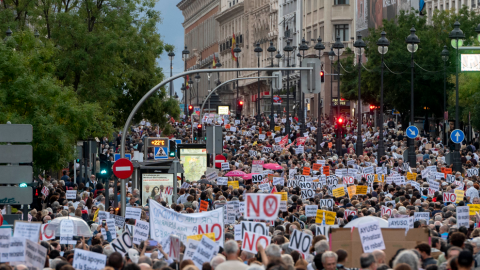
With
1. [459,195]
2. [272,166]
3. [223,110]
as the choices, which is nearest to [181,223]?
[459,195]

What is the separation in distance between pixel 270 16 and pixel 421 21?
5393 centimetres

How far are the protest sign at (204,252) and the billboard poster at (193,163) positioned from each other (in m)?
23.4

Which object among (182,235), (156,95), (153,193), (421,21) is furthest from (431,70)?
(182,235)

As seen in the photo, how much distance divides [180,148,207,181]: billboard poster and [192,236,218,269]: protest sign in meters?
23.4

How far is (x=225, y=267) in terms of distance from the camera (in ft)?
30.8

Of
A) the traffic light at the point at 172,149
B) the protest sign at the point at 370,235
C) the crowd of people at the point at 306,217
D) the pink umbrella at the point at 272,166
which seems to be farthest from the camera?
the traffic light at the point at 172,149

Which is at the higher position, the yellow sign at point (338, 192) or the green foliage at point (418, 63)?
the green foliage at point (418, 63)

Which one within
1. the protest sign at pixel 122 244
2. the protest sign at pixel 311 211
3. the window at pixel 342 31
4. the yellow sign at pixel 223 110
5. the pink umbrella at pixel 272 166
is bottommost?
the protest sign at pixel 122 244

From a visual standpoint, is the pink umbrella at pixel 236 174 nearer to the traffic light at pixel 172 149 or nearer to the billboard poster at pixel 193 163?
the billboard poster at pixel 193 163

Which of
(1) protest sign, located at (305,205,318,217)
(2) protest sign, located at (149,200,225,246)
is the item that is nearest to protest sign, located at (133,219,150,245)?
(2) protest sign, located at (149,200,225,246)

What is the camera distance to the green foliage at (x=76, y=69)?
27.1 m

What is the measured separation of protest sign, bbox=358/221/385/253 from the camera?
11.4m

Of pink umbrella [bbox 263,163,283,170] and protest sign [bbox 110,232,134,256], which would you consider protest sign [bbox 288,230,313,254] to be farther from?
pink umbrella [bbox 263,163,283,170]

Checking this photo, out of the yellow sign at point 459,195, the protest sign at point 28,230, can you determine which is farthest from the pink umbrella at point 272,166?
the protest sign at point 28,230
